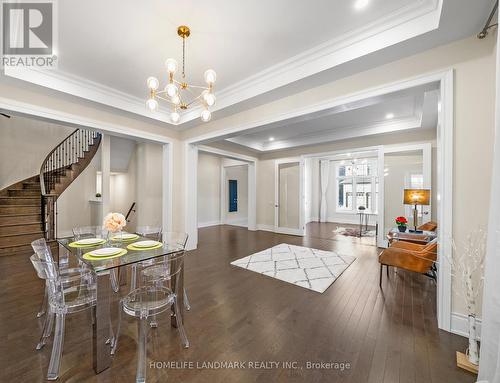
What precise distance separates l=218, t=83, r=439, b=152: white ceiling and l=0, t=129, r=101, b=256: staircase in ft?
14.5

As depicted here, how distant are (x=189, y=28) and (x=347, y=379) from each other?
11.4 feet

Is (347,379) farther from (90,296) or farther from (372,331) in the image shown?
(90,296)

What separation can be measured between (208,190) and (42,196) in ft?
15.8

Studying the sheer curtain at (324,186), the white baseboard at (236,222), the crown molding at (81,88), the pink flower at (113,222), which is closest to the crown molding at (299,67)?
the crown molding at (81,88)

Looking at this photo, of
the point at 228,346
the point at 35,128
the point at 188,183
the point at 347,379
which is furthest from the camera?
Result: the point at 35,128

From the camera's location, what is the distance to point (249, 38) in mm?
2422

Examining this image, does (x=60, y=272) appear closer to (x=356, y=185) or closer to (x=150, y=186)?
(x=150, y=186)

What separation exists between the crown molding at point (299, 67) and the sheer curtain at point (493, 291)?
1.27 meters


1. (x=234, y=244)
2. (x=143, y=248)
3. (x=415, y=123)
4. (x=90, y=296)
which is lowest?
(x=234, y=244)

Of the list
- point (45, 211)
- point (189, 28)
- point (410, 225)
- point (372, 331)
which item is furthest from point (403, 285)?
point (45, 211)

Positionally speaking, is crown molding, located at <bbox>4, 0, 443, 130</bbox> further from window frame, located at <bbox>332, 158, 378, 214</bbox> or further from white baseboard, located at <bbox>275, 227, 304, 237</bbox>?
window frame, located at <bbox>332, 158, 378, 214</bbox>

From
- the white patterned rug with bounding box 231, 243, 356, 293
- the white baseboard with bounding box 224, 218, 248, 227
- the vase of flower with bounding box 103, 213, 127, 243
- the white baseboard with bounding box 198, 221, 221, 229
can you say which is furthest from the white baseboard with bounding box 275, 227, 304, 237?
the vase of flower with bounding box 103, 213, 127, 243

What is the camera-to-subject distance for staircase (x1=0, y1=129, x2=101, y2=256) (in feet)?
15.0

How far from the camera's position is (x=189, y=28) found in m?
2.27
